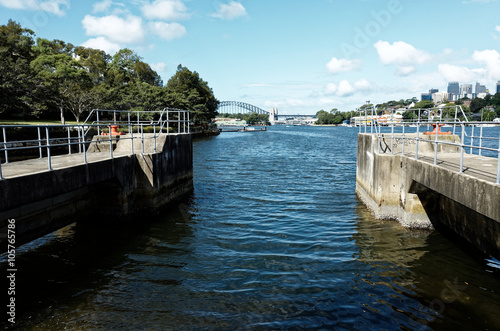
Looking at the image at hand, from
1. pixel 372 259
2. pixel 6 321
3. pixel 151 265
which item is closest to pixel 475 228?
pixel 372 259

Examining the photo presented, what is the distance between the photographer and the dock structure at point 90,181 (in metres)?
8.29

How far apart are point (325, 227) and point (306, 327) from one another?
274 inches

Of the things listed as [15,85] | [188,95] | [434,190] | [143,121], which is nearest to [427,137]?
[434,190]

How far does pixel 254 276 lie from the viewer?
9453 mm

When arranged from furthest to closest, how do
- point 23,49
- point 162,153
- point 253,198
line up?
point 23,49
point 253,198
point 162,153

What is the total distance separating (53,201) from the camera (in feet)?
32.5

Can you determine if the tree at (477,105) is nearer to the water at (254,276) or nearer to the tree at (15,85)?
the tree at (15,85)

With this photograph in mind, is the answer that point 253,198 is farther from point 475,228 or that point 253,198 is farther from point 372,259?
point 475,228

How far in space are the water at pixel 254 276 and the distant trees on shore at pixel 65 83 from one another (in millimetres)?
29849

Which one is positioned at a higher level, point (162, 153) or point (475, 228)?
point (162, 153)

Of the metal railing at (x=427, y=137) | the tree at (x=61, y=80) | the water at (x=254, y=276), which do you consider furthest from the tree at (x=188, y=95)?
the water at (x=254, y=276)

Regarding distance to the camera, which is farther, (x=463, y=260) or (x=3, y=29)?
(x=3, y=29)

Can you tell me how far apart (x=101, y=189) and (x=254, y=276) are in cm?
701

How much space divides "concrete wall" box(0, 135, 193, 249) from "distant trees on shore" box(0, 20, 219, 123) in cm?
2544
